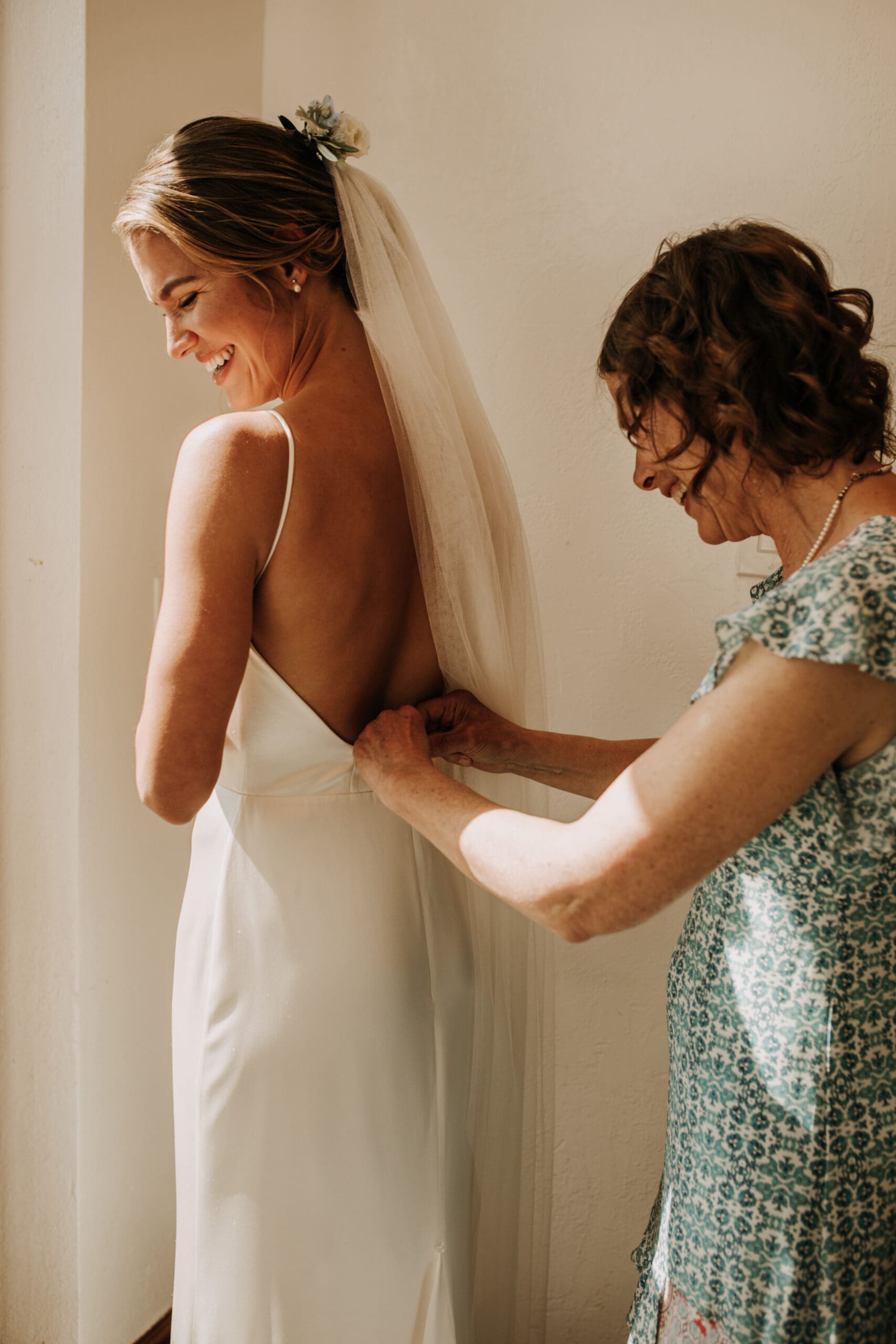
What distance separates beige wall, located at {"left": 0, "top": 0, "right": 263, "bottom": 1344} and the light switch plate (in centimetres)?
92

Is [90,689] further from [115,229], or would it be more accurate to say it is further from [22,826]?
[115,229]

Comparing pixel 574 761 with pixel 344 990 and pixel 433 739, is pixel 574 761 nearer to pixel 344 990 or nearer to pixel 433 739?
pixel 433 739

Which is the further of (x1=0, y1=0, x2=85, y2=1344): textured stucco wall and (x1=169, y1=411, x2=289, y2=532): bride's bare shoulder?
(x1=0, y1=0, x2=85, y2=1344): textured stucco wall

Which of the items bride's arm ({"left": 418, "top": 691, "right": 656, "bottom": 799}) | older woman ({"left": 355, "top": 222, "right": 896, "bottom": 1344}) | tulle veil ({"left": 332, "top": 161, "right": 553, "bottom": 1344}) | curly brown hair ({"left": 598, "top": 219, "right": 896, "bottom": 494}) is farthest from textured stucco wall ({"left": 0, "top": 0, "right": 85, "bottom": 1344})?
curly brown hair ({"left": 598, "top": 219, "right": 896, "bottom": 494})

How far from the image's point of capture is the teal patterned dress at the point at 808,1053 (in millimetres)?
752

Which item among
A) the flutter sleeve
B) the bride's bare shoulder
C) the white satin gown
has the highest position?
the bride's bare shoulder

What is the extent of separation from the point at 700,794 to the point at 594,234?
1.13 metres

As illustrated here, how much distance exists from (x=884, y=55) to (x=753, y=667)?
3.71 feet

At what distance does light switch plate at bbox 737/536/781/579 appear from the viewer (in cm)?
151

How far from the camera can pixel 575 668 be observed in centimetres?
162

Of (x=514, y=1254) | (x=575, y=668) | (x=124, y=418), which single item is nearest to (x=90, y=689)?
(x=124, y=418)

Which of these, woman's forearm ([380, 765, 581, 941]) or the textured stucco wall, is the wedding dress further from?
the textured stucco wall

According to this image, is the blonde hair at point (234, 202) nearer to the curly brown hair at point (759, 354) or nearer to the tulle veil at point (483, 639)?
the tulle veil at point (483, 639)

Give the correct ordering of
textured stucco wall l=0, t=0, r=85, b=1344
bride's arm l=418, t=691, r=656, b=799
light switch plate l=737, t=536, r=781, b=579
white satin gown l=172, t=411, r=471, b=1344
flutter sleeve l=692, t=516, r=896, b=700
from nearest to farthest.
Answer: flutter sleeve l=692, t=516, r=896, b=700 < white satin gown l=172, t=411, r=471, b=1344 < bride's arm l=418, t=691, r=656, b=799 < textured stucco wall l=0, t=0, r=85, b=1344 < light switch plate l=737, t=536, r=781, b=579
